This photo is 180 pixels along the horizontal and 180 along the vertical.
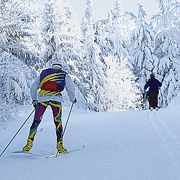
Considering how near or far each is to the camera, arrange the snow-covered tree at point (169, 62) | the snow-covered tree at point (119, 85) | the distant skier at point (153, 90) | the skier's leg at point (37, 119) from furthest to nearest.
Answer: the snow-covered tree at point (119, 85) < the snow-covered tree at point (169, 62) < the distant skier at point (153, 90) < the skier's leg at point (37, 119)

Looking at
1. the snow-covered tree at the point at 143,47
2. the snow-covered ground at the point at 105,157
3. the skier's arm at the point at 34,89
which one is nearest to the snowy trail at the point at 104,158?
the snow-covered ground at the point at 105,157

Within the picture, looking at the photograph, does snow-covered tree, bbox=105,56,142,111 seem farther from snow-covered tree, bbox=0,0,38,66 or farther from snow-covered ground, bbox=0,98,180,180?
snow-covered ground, bbox=0,98,180,180

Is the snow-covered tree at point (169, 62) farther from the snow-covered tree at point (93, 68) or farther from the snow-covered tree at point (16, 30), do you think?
the snow-covered tree at point (16, 30)

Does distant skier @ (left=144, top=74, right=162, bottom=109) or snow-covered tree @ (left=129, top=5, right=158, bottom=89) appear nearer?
distant skier @ (left=144, top=74, right=162, bottom=109)

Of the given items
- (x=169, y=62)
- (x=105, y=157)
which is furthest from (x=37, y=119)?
(x=169, y=62)

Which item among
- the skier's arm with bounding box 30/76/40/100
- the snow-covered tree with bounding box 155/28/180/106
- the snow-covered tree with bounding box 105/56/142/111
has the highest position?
the skier's arm with bounding box 30/76/40/100

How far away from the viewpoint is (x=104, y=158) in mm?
7039

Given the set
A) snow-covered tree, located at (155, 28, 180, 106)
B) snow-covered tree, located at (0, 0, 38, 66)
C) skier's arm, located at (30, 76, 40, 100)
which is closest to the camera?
skier's arm, located at (30, 76, 40, 100)

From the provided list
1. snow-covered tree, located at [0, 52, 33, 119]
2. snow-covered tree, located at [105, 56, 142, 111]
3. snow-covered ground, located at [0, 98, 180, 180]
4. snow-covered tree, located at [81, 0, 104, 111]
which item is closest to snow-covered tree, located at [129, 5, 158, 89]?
snow-covered tree, located at [105, 56, 142, 111]

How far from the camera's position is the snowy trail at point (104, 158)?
5648 mm

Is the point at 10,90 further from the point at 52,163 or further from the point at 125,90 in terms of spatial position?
the point at 125,90

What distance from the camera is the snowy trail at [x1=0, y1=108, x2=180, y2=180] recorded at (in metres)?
5.65

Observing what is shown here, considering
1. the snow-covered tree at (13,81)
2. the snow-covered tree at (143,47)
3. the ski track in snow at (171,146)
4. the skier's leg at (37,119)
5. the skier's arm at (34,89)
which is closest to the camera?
the ski track in snow at (171,146)

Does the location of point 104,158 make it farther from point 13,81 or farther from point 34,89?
point 13,81
